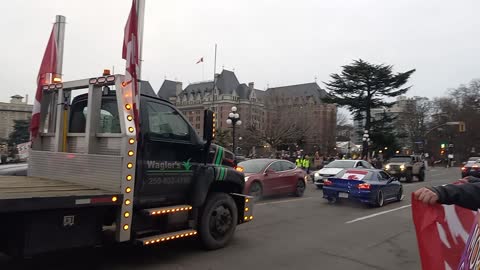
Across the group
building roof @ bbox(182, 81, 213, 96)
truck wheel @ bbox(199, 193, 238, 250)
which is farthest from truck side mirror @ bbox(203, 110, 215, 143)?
building roof @ bbox(182, 81, 213, 96)

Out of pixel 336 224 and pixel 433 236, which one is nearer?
pixel 433 236

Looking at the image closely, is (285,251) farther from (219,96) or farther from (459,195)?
(219,96)

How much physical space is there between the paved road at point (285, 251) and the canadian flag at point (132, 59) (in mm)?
2120

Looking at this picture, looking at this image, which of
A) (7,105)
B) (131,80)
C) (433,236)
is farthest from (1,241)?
(7,105)

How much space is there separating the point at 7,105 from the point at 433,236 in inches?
3449

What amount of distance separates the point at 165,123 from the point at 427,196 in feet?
14.1

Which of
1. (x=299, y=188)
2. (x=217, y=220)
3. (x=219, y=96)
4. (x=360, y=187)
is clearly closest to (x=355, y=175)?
(x=360, y=187)

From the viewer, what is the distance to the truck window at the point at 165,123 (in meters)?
6.09

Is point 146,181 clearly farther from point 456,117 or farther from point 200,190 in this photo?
point 456,117

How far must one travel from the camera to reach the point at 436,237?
9.58 ft

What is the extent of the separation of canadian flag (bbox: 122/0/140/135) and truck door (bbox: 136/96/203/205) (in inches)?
15.4

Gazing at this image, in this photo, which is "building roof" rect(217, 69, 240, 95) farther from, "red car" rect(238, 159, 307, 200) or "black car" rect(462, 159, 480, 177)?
"red car" rect(238, 159, 307, 200)

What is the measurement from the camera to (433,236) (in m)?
2.91

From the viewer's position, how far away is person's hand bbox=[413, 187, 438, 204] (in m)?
2.66
